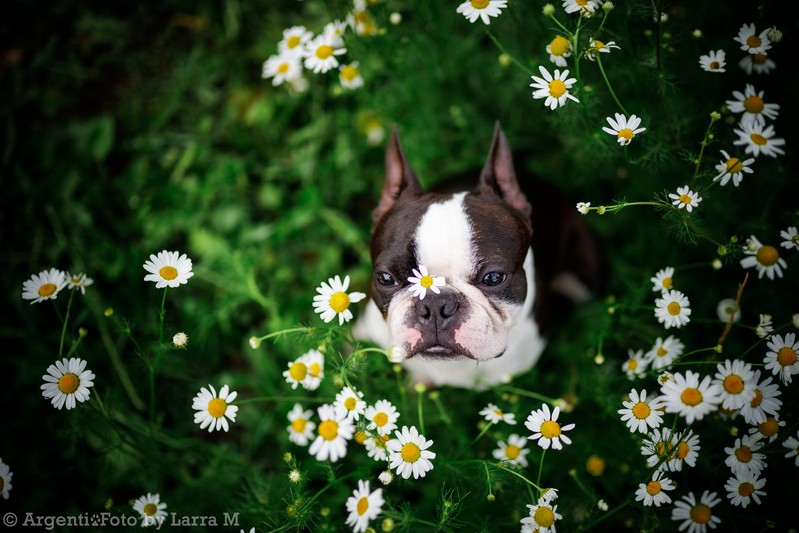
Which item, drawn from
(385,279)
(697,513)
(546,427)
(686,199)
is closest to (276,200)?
(385,279)

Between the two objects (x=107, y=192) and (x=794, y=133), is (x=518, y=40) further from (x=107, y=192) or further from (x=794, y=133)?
(x=107, y=192)

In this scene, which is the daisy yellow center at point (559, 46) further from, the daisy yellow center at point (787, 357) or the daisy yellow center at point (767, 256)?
the daisy yellow center at point (787, 357)

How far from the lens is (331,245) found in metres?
4.15

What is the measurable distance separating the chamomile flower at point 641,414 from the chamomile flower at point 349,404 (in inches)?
41.6

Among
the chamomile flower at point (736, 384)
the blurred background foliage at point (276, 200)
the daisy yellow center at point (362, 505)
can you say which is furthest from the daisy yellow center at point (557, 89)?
the daisy yellow center at point (362, 505)

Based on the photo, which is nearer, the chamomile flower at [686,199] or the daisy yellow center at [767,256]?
the chamomile flower at [686,199]

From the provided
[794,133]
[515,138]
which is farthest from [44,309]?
[794,133]

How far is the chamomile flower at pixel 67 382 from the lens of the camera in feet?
7.12

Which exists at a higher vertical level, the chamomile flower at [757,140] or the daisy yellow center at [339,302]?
the chamomile flower at [757,140]

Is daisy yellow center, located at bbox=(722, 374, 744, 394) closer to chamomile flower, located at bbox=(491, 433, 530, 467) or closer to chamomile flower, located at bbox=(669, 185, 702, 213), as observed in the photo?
chamomile flower, located at bbox=(669, 185, 702, 213)

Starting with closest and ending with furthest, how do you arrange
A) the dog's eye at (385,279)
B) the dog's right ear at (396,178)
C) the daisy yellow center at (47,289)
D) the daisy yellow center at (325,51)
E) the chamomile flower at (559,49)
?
the daisy yellow center at (47,289), the chamomile flower at (559,49), the dog's eye at (385,279), the dog's right ear at (396,178), the daisy yellow center at (325,51)

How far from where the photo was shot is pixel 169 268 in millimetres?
2316

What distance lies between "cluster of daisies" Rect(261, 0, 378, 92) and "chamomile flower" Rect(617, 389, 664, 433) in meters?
2.19

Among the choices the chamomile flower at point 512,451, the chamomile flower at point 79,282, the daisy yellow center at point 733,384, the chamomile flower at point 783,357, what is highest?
the chamomile flower at point 79,282
